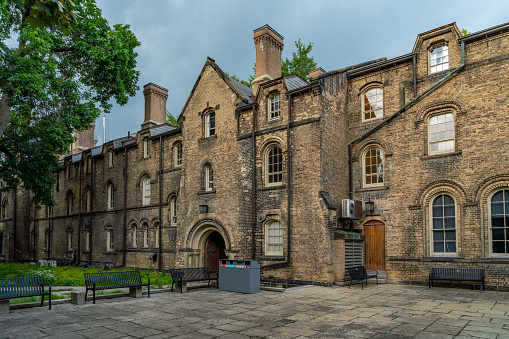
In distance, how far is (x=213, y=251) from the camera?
20484mm

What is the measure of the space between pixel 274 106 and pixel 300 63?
14884 millimetres

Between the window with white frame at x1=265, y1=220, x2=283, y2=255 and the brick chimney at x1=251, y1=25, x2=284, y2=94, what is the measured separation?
262 inches

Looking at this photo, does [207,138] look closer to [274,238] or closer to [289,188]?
[289,188]

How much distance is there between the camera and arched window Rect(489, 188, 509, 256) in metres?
14.1

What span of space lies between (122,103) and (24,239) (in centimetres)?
2281

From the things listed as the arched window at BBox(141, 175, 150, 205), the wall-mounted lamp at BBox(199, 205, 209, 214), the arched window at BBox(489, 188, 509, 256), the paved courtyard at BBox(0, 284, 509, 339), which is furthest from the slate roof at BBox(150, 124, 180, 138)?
the arched window at BBox(489, 188, 509, 256)

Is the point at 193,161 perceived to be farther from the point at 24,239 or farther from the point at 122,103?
the point at 24,239

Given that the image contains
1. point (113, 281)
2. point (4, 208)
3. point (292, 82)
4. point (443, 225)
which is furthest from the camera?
point (4, 208)

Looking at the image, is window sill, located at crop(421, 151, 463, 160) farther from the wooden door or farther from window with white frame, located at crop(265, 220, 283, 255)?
window with white frame, located at crop(265, 220, 283, 255)

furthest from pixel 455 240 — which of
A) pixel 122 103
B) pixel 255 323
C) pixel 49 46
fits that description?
pixel 49 46

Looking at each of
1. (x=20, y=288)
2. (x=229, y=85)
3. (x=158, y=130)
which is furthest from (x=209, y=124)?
(x=20, y=288)

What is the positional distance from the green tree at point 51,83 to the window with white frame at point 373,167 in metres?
11.9

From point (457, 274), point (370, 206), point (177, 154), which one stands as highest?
point (177, 154)

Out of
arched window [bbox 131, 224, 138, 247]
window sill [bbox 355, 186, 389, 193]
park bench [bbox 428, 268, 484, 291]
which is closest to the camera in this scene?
park bench [bbox 428, 268, 484, 291]
